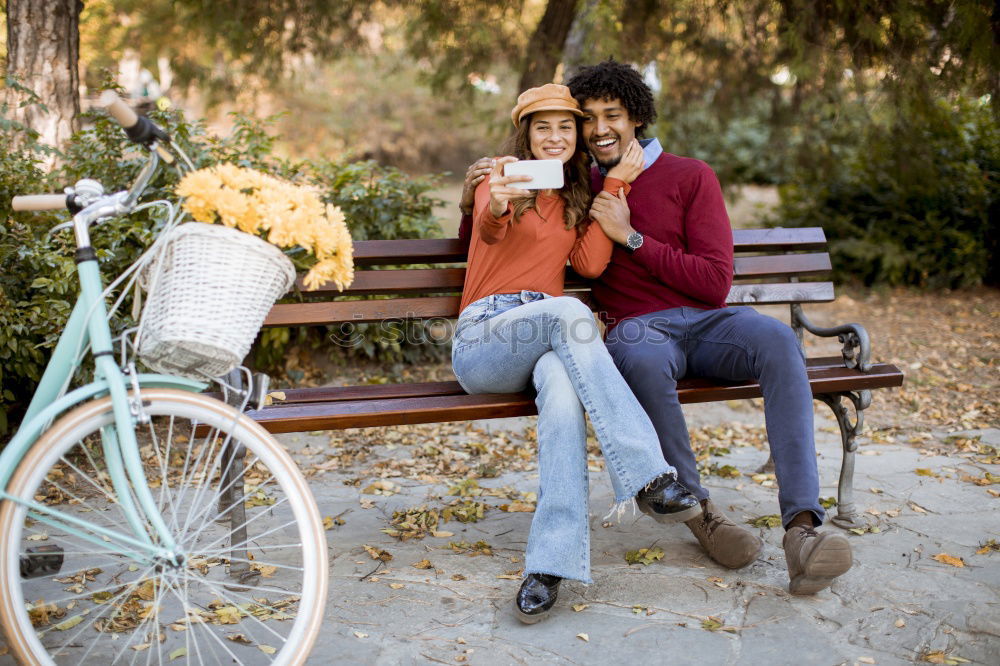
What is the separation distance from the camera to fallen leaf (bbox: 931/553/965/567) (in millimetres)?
3002

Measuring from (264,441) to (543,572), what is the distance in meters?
0.96

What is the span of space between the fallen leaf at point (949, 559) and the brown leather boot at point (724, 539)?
0.61 metres

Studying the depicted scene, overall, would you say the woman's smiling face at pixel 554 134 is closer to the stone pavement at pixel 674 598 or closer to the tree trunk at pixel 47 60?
the stone pavement at pixel 674 598

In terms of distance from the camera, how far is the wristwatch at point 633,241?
3.22 metres

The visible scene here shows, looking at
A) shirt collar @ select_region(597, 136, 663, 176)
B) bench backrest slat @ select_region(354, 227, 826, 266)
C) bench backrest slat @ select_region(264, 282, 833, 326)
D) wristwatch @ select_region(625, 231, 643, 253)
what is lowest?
bench backrest slat @ select_region(264, 282, 833, 326)

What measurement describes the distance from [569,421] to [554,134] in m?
1.20

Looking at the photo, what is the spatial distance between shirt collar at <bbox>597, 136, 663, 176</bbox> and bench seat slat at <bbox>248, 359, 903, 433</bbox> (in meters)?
0.88

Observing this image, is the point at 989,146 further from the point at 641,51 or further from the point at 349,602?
the point at 349,602

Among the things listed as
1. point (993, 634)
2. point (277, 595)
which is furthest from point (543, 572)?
point (993, 634)

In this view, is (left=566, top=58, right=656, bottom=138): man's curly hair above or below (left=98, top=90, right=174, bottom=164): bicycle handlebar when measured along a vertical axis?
above

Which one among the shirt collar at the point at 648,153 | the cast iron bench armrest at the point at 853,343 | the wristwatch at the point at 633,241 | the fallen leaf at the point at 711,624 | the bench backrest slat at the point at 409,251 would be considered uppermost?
the shirt collar at the point at 648,153

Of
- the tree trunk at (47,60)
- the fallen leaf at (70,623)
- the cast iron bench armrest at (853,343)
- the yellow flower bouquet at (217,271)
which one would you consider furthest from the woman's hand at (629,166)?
the tree trunk at (47,60)

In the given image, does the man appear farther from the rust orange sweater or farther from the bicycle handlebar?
the bicycle handlebar

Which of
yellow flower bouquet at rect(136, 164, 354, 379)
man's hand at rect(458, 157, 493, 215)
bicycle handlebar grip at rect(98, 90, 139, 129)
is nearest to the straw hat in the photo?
man's hand at rect(458, 157, 493, 215)
